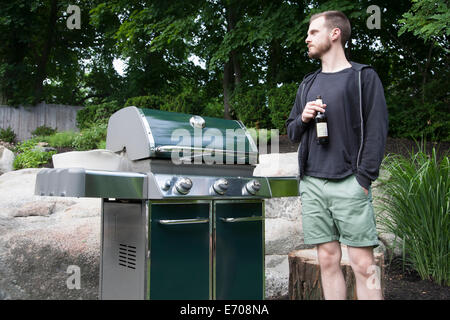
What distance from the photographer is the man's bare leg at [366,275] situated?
201cm

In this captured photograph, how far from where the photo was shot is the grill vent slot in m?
2.29

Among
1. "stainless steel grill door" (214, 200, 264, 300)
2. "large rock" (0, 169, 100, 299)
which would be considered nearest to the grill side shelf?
"stainless steel grill door" (214, 200, 264, 300)

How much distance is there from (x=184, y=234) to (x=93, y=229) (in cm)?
208

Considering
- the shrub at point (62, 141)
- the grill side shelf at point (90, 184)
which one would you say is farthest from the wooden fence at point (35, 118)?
the grill side shelf at point (90, 184)

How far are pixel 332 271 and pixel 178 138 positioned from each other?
1.16m

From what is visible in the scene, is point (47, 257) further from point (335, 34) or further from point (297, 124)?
point (335, 34)

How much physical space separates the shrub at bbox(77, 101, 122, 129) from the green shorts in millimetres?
11015

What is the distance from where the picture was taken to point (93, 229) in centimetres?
402

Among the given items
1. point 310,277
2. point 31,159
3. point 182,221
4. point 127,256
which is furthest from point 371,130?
point 31,159

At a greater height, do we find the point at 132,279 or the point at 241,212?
the point at 241,212

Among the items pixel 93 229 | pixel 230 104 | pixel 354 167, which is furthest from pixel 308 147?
pixel 230 104

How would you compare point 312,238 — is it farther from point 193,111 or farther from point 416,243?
point 193,111

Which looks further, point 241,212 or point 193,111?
point 193,111

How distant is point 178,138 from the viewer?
2385mm
